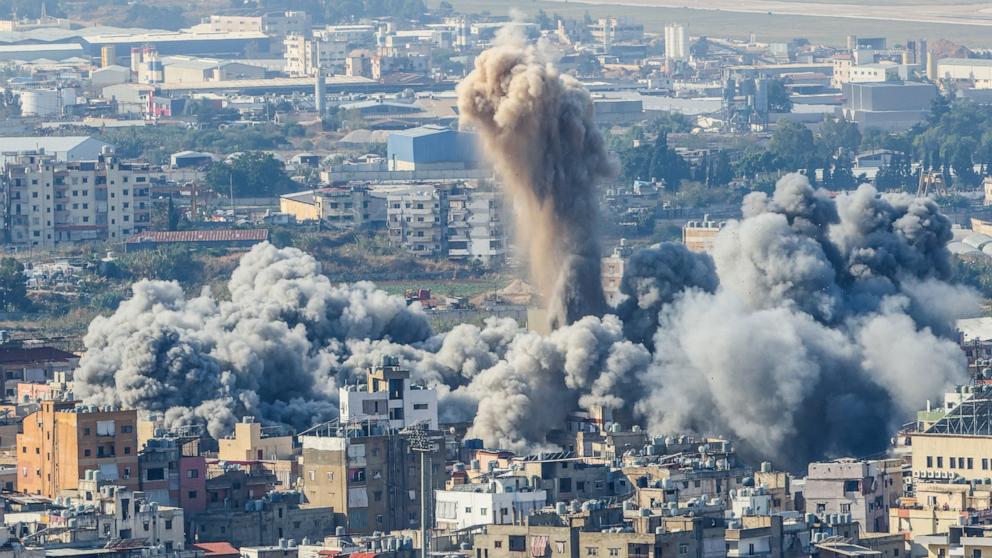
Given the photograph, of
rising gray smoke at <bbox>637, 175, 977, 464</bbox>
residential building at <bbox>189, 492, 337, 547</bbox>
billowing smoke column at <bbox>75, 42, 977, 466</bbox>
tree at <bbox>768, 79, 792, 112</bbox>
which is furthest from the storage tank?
residential building at <bbox>189, 492, 337, 547</bbox>

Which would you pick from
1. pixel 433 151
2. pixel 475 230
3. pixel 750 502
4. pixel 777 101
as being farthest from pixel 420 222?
pixel 750 502

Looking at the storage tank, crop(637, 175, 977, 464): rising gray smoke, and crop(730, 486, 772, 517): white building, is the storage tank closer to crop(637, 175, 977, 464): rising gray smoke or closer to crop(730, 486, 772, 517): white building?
crop(637, 175, 977, 464): rising gray smoke

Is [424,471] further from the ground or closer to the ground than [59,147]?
further from the ground

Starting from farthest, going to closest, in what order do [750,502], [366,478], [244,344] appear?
[244,344] < [366,478] < [750,502]

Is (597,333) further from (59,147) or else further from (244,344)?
(59,147)

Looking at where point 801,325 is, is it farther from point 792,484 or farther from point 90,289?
point 90,289

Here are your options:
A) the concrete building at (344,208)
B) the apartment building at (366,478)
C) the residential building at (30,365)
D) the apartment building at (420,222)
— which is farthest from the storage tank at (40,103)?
the apartment building at (366,478)

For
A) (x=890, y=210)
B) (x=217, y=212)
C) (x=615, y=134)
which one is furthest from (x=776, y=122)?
(x=890, y=210)
